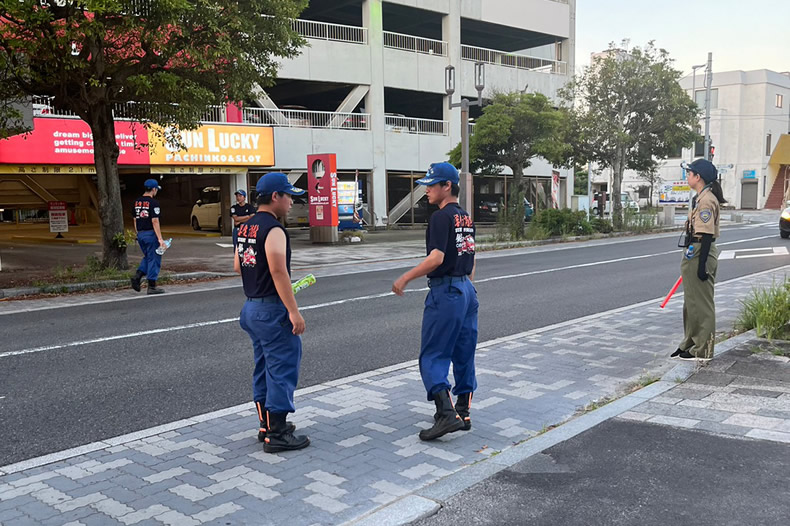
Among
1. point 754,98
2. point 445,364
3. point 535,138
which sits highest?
point 754,98

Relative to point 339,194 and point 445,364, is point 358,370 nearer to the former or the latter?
point 445,364

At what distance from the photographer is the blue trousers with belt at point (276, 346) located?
170 inches

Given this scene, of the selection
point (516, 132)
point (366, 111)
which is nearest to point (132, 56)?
point (516, 132)

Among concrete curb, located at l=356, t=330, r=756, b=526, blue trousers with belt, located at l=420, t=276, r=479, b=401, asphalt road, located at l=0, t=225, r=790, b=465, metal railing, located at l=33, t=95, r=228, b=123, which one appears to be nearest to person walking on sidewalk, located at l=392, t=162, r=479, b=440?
blue trousers with belt, located at l=420, t=276, r=479, b=401

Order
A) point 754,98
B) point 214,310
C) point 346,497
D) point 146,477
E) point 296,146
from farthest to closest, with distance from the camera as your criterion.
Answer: point 754,98 → point 296,146 → point 214,310 → point 146,477 → point 346,497

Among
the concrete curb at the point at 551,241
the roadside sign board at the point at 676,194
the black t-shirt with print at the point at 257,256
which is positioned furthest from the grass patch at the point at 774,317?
the roadside sign board at the point at 676,194

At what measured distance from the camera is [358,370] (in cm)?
662

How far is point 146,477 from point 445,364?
Result: 6.73ft

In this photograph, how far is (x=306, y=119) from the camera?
2841 centimetres

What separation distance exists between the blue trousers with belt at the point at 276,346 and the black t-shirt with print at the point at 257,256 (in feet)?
0.31

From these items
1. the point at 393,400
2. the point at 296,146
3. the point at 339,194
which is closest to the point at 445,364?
the point at 393,400

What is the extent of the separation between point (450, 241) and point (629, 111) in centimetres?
2673

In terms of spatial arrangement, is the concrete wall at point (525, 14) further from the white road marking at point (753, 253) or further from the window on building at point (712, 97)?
the window on building at point (712, 97)

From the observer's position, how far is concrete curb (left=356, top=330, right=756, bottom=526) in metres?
3.41
